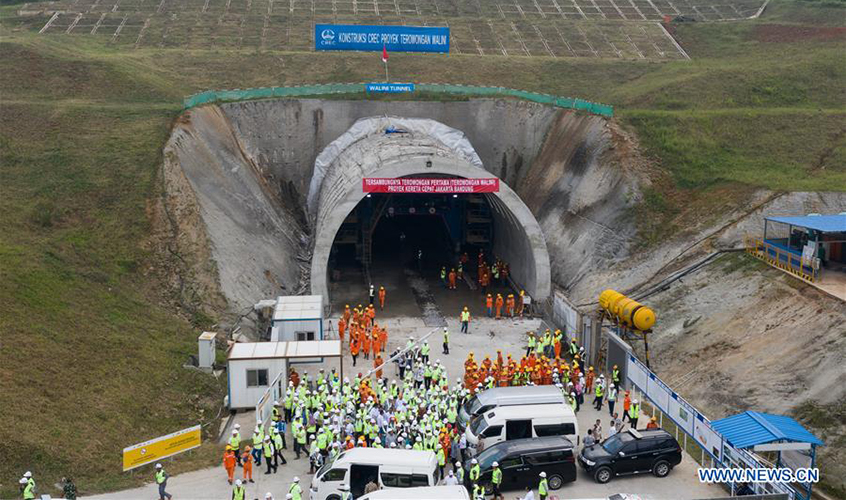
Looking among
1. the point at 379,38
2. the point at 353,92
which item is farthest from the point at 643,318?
the point at 379,38

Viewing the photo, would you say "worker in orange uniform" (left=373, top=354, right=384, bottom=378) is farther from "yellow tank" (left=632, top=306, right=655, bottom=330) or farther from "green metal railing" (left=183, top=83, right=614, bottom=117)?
"green metal railing" (left=183, top=83, right=614, bottom=117)

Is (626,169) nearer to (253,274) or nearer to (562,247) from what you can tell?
(562,247)

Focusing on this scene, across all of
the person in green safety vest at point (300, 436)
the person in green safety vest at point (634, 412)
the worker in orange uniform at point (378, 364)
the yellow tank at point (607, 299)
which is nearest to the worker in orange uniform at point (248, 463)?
the person in green safety vest at point (300, 436)

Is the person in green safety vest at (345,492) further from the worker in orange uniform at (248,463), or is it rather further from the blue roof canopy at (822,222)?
the blue roof canopy at (822,222)

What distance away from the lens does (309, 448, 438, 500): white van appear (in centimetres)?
2005

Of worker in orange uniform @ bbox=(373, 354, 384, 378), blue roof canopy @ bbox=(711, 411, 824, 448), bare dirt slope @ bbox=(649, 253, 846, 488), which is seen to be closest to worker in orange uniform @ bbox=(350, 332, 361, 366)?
worker in orange uniform @ bbox=(373, 354, 384, 378)

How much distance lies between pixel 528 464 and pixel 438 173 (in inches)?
803

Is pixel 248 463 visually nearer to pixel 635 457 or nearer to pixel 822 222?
pixel 635 457

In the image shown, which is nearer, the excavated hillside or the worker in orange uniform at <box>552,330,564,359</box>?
the excavated hillside

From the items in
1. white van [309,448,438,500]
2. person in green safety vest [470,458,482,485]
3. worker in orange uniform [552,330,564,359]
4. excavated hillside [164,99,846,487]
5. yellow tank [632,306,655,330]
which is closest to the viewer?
white van [309,448,438,500]

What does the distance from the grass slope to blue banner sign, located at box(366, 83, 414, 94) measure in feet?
18.3

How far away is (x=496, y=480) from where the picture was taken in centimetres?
2050

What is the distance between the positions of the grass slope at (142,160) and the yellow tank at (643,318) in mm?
10157

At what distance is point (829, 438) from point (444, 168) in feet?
67.2
